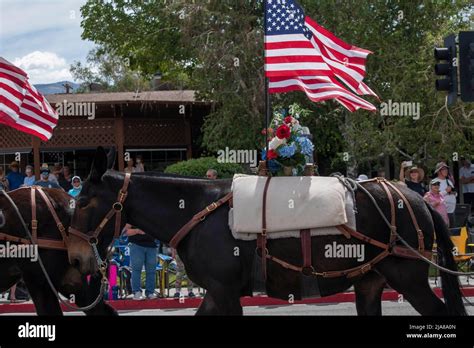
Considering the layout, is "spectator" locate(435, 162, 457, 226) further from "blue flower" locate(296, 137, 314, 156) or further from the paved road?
"blue flower" locate(296, 137, 314, 156)

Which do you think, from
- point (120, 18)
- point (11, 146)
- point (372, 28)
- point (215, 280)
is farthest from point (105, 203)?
point (120, 18)

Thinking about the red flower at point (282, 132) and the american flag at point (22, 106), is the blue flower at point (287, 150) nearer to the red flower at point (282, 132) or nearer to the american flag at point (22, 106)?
the red flower at point (282, 132)

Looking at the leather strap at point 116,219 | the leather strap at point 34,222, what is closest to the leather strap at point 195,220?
the leather strap at point 116,219

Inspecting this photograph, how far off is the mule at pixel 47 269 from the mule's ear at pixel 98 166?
1.23 metres

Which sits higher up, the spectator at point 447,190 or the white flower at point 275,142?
the white flower at point 275,142

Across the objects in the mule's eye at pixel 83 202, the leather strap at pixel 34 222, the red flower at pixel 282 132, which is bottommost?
the leather strap at pixel 34 222

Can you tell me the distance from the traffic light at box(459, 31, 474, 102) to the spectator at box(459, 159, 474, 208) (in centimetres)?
1166

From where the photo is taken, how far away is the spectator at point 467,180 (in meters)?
23.0

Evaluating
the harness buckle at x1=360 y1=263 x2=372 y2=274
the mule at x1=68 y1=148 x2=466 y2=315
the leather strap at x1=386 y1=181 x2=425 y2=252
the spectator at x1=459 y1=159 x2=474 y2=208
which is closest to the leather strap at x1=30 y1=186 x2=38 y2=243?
the mule at x1=68 y1=148 x2=466 y2=315

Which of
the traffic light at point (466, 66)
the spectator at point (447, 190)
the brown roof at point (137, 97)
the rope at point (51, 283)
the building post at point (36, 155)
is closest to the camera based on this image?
the rope at point (51, 283)

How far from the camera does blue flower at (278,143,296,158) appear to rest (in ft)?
26.6

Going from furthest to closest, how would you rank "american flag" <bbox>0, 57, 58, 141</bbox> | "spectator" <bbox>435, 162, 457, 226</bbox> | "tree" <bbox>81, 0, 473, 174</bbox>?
"tree" <bbox>81, 0, 473, 174</bbox>
"spectator" <bbox>435, 162, 457, 226</bbox>
"american flag" <bbox>0, 57, 58, 141</bbox>

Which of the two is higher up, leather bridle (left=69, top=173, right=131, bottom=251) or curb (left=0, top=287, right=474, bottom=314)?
leather bridle (left=69, top=173, right=131, bottom=251)

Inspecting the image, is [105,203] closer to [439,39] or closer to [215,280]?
[215,280]
